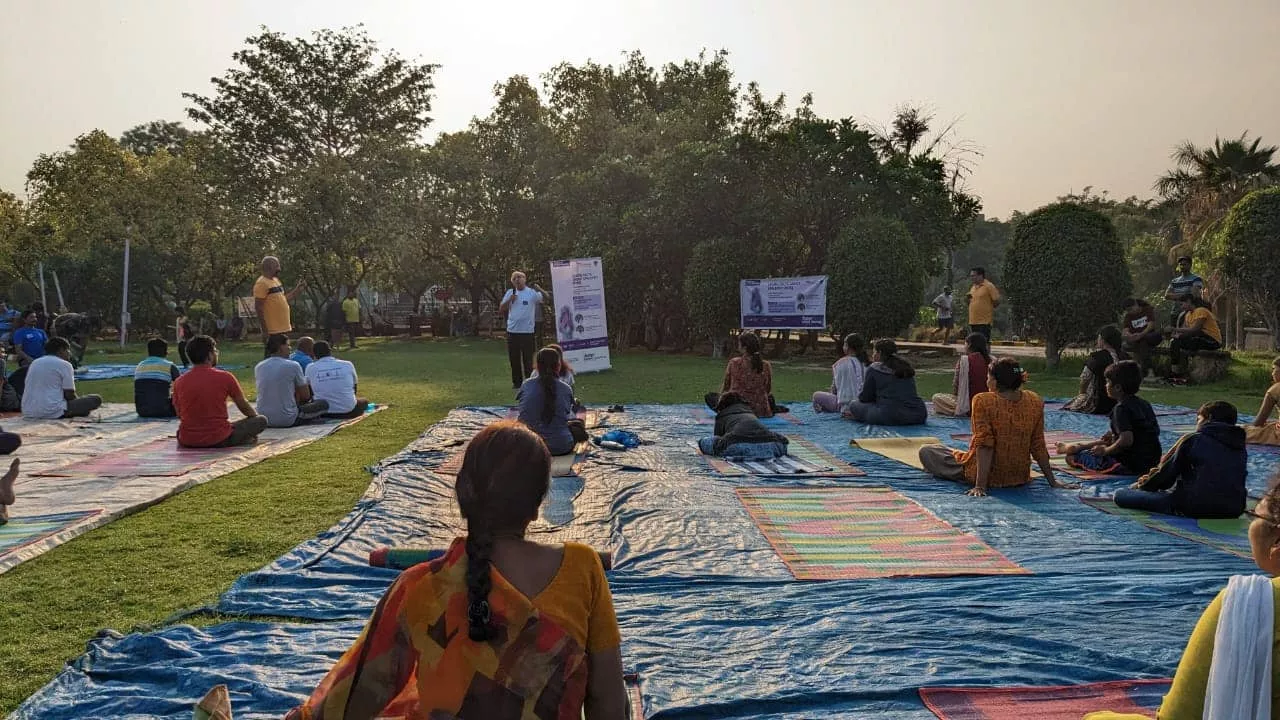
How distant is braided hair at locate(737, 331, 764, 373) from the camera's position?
9477mm

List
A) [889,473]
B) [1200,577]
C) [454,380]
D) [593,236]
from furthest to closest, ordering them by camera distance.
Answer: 1. [593,236]
2. [454,380]
3. [889,473]
4. [1200,577]

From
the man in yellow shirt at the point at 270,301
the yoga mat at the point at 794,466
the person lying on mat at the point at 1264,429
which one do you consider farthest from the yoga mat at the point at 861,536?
the man in yellow shirt at the point at 270,301

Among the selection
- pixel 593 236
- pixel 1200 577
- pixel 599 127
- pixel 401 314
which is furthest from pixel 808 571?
pixel 401 314

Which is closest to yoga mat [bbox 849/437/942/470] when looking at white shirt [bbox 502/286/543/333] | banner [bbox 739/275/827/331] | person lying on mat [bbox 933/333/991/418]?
person lying on mat [bbox 933/333/991/418]

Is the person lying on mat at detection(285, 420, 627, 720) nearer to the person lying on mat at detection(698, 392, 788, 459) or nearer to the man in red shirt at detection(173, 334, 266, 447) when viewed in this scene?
the person lying on mat at detection(698, 392, 788, 459)

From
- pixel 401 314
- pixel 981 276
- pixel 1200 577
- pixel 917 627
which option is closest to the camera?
pixel 917 627

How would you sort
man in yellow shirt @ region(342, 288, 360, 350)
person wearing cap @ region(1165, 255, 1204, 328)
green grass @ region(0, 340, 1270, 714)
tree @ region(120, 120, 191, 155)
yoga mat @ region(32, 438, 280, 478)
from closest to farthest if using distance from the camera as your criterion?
1. green grass @ region(0, 340, 1270, 714)
2. yoga mat @ region(32, 438, 280, 478)
3. person wearing cap @ region(1165, 255, 1204, 328)
4. man in yellow shirt @ region(342, 288, 360, 350)
5. tree @ region(120, 120, 191, 155)

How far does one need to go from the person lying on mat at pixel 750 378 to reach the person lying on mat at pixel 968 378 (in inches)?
90.6

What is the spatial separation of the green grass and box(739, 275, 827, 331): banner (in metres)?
4.71

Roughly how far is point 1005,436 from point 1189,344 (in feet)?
32.3

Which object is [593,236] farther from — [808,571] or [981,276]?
[808,571]

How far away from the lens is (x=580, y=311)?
1636cm

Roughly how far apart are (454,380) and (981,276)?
9213mm

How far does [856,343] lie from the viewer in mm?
10422
